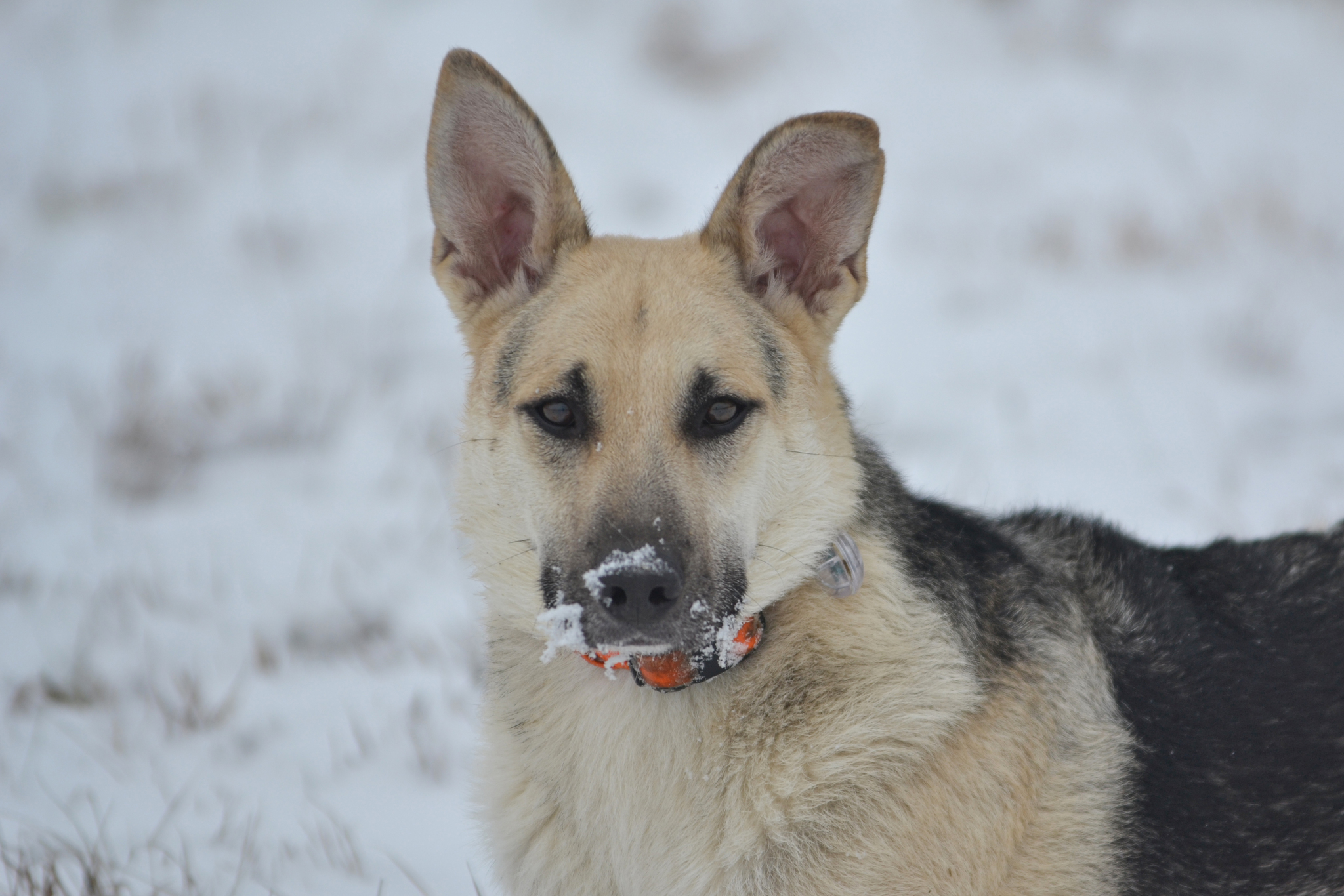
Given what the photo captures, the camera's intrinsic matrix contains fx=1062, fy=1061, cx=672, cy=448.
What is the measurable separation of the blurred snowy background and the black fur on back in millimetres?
2097

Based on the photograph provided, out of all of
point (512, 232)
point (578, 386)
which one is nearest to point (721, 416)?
point (578, 386)

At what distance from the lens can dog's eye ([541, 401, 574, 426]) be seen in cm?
289

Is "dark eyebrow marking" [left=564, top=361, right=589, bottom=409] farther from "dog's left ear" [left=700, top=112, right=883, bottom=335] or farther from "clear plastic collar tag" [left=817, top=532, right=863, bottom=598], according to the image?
"clear plastic collar tag" [left=817, top=532, right=863, bottom=598]

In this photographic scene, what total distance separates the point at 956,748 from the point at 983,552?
66cm

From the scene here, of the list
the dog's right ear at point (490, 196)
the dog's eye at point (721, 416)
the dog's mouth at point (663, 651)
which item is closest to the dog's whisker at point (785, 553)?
the dog's mouth at point (663, 651)

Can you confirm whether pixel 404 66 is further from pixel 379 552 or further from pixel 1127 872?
pixel 1127 872

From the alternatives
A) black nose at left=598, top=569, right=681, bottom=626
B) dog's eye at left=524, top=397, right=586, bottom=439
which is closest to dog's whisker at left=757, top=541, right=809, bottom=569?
black nose at left=598, top=569, right=681, bottom=626

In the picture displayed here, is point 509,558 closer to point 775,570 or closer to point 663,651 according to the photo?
point 663,651

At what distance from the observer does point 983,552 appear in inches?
121

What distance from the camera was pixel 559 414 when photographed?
289 centimetres

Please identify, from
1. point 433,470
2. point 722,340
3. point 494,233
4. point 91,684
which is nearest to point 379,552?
point 433,470

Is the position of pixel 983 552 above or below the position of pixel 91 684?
above

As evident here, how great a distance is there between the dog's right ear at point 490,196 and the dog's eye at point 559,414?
0.53 meters

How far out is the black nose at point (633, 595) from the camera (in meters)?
2.47
